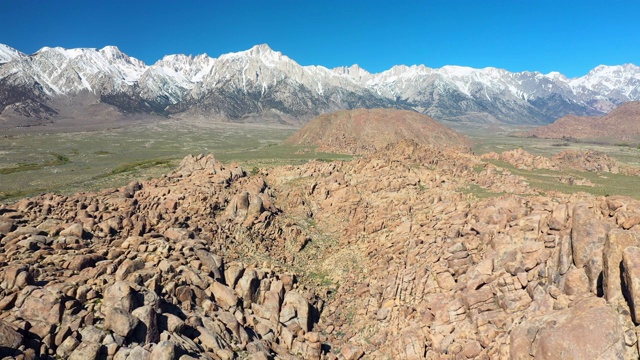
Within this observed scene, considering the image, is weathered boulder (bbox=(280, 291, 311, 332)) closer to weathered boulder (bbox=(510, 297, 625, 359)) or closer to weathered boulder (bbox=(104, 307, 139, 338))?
weathered boulder (bbox=(104, 307, 139, 338))

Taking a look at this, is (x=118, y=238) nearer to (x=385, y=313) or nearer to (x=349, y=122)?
(x=385, y=313)

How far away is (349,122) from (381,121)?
10349 mm

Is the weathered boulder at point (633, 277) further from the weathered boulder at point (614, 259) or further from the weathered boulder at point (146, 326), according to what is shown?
the weathered boulder at point (146, 326)

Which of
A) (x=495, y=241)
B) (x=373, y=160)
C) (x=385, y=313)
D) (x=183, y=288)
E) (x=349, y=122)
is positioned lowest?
(x=385, y=313)

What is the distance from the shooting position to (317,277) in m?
29.1

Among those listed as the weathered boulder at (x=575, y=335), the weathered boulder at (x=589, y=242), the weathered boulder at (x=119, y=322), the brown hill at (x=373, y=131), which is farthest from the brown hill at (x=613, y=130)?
the weathered boulder at (x=119, y=322)

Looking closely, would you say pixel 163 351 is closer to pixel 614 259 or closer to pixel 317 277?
pixel 317 277

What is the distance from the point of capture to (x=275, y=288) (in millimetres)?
24672

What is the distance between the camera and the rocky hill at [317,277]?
1588 centimetres

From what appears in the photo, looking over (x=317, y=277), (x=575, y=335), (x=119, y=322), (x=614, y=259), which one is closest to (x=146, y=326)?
(x=119, y=322)

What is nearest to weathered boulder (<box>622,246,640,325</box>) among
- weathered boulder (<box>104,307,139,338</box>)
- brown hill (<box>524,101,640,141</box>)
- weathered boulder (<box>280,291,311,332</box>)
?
weathered boulder (<box>280,291,311,332</box>)

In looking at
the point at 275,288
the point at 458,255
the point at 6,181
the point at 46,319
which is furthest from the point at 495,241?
the point at 6,181

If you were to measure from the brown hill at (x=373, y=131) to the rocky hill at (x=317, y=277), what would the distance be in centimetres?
6914

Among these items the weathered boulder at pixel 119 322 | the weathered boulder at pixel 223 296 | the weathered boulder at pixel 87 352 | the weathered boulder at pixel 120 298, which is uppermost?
the weathered boulder at pixel 120 298
